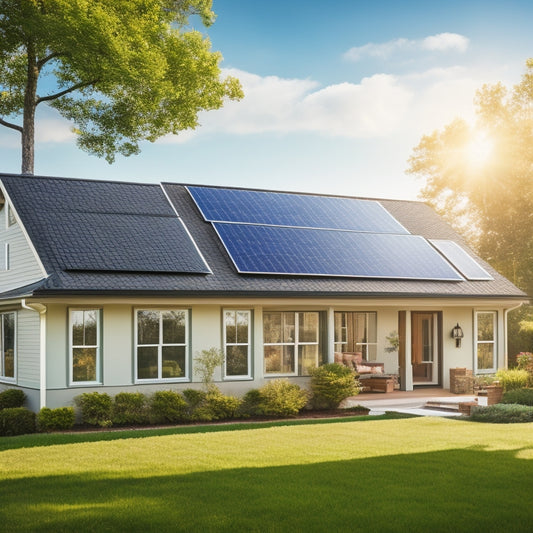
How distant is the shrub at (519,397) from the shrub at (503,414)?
1.20 m

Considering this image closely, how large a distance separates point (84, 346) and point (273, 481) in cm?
810

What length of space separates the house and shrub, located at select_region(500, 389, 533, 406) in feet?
11.3

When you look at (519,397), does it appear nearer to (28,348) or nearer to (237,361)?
(237,361)

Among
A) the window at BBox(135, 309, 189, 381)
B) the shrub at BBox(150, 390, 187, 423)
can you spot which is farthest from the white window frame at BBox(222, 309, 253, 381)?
the shrub at BBox(150, 390, 187, 423)

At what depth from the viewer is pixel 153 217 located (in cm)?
1948

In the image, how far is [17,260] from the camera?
18.7 m

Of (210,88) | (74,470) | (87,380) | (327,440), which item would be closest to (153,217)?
(87,380)

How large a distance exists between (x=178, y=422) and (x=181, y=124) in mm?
16940

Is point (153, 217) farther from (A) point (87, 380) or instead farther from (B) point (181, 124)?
(B) point (181, 124)

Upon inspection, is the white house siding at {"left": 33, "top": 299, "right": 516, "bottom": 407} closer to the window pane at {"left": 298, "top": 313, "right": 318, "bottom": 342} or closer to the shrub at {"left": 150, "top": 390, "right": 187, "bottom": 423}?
the window pane at {"left": 298, "top": 313, "right": 318, "bottom": 342}

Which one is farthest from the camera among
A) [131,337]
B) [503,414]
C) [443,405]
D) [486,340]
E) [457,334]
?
[486,340]

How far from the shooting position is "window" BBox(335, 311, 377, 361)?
21.7 meters

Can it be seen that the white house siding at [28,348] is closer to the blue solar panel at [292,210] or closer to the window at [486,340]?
the blue solar panel at [292,210]

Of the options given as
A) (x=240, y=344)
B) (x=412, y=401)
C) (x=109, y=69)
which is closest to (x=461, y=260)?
(x=412, y=401)
